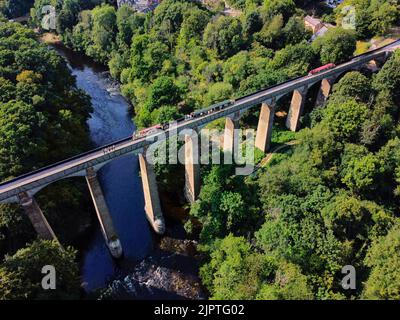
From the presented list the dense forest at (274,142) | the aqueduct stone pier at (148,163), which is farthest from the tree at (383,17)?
the aqueduct stone pier at (148,163)

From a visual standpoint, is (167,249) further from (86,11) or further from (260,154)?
(86,11)

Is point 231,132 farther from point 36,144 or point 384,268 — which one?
point 384,268

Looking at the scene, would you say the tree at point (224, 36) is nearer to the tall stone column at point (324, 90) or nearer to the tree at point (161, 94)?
the tree at point (161, 94)

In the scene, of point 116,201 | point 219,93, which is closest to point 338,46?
point 219,93

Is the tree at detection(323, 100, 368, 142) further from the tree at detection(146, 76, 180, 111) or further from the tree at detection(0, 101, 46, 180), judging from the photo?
the tree at detection(0, 101, 46, 180)
